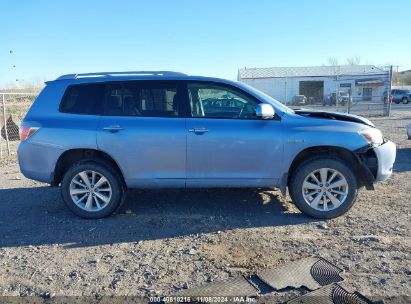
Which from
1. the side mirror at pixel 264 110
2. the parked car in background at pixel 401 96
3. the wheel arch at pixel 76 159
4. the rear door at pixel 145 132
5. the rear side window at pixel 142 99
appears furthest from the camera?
the parked car in background at pixel 401 96

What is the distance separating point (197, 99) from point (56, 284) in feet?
9.49

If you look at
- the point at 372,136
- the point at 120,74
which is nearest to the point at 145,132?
the point at 120,74

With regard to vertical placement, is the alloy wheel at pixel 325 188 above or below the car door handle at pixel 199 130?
below

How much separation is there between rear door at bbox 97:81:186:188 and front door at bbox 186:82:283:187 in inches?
7.1

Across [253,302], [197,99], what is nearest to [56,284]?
[253,302]

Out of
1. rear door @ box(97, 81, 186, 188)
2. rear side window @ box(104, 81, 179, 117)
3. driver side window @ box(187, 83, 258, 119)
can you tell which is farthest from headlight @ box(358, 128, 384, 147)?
rear side window @ box(104, 81, 179, 117)

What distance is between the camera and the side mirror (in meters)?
4.77

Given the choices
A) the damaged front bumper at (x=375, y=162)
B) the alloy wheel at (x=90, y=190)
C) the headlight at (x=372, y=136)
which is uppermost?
the headlight at (x=372, y=136)

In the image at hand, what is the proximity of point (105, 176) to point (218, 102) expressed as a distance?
189 centimetres

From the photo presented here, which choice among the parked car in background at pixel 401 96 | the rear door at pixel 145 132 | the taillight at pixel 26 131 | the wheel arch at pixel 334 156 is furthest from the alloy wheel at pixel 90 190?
the parked car in background at pixel 401 96

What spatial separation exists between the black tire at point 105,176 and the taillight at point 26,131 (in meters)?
0.72

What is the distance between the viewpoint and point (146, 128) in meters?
5.01

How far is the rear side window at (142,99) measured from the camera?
16.8 ft

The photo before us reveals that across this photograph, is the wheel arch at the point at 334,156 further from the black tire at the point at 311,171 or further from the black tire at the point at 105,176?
the black tire at the point at 105,176
